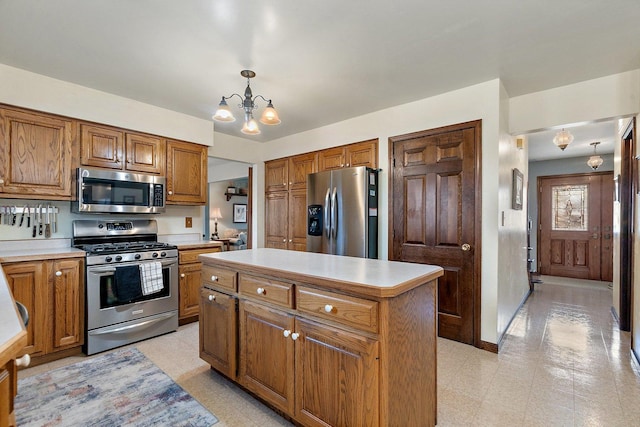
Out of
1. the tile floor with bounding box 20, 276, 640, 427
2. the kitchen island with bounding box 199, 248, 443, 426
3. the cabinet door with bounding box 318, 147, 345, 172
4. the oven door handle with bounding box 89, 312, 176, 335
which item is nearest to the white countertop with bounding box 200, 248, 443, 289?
the kitchen island with bounding box 199, 248, 443, 426

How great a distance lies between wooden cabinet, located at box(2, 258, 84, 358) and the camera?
2.36 metres

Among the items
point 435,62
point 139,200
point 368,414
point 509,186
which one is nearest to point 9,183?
point 139,200

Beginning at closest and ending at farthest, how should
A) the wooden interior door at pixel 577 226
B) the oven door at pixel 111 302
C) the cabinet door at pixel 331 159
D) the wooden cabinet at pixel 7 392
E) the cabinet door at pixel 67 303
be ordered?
the wooden cabinet at pixel 7 392 → the cabinet door at pixel 67 303 → the oven door at pixel 111 302 → the cabinet door at pixel 331 159 → the wooden interior door at pixel 577 226

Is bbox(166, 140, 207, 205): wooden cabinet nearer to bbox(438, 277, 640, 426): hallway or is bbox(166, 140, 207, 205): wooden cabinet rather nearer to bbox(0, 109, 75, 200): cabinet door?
bbox(0, 109, 75, 200): cabinet door

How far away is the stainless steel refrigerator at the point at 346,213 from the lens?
3307 millimetres

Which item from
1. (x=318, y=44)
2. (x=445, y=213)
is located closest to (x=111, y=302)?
(x=318, y=44)

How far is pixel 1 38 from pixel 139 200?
1591mm

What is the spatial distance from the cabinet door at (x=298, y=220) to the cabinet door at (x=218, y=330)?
205cm

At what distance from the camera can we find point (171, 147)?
139 inches

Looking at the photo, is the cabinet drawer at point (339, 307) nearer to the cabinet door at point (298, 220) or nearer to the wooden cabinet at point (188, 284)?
the wooden cabinet at point (188, 284)

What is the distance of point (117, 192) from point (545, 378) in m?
4.09

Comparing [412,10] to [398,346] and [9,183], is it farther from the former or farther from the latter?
[9,183]

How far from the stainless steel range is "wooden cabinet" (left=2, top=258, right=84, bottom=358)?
0.30ft

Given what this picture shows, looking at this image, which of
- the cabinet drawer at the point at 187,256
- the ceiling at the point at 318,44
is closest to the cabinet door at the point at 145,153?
the ceiling at the point at 318,44
